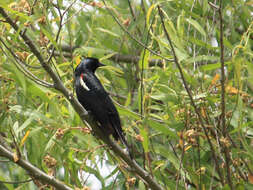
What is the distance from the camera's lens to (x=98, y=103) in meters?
3.46

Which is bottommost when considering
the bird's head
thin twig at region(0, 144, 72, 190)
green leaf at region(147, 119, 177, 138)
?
green leaf at region(147, 119, 177, 138)

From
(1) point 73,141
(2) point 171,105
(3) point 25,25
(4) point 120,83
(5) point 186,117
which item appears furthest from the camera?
(4) point 120,83

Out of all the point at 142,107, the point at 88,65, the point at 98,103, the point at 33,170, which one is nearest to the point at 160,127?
the point at 142,107

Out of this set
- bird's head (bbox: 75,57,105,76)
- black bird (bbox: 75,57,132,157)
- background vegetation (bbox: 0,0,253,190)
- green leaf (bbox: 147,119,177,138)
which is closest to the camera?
background vegetation (bbox: 0,0,253,190)

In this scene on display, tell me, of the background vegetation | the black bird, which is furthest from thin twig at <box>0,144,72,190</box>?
the black bird

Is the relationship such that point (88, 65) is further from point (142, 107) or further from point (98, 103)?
point (142, 107)

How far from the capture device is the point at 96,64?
3.97 metres

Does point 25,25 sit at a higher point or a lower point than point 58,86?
higher

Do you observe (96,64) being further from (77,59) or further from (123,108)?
(123,108)

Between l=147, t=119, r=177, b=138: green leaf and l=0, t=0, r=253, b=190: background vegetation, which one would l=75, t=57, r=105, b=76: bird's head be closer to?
l=0, t=0, r=253, b=190: background vegetation

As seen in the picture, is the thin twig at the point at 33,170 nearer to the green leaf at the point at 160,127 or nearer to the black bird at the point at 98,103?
the black bird at the point at 98,103

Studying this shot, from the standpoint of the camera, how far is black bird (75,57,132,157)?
10.8 ft

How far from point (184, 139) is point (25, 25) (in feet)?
3.94

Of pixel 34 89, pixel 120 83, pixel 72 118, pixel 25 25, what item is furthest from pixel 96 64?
pixel 25 25
